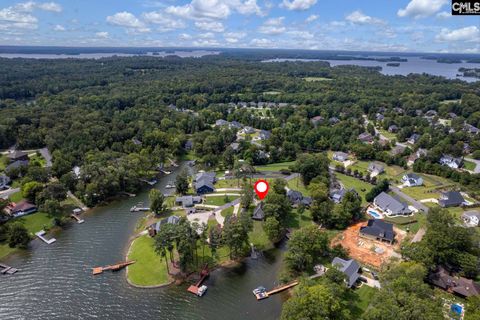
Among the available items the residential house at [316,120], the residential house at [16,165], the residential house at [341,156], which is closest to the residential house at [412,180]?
the residential house at [341,156]

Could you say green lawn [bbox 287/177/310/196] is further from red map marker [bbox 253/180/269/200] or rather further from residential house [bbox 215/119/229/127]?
residential house [bbox 215/119/229/127]

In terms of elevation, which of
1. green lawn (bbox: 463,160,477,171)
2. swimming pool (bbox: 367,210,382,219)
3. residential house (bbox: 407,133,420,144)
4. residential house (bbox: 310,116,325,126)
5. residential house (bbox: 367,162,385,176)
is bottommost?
swimming pool (bbox: 367,210,382,219)

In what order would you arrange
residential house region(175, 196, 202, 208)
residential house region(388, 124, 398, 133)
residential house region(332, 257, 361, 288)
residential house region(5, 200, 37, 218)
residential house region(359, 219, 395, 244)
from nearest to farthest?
residential house region(332, 257, 361, 288)
residential house region(359, 219, 395, 244)
residential house region(5, 200, 37, 218)
residential house region(175, 196, 202, 208)
residential house region(388, 124, 398, 133)

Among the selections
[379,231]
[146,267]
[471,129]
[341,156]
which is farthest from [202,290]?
[471,129]

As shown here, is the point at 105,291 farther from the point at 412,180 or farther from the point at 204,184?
the point at 412,180

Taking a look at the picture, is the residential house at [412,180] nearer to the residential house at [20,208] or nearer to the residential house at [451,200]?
the residential house at [451,200]

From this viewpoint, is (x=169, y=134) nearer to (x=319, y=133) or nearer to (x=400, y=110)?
(x=319, y=133)

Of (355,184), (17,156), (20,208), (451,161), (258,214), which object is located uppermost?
(17,156)

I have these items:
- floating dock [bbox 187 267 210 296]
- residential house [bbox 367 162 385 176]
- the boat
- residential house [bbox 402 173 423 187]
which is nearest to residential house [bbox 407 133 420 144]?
residential house [bbox 367 162 385 176]
